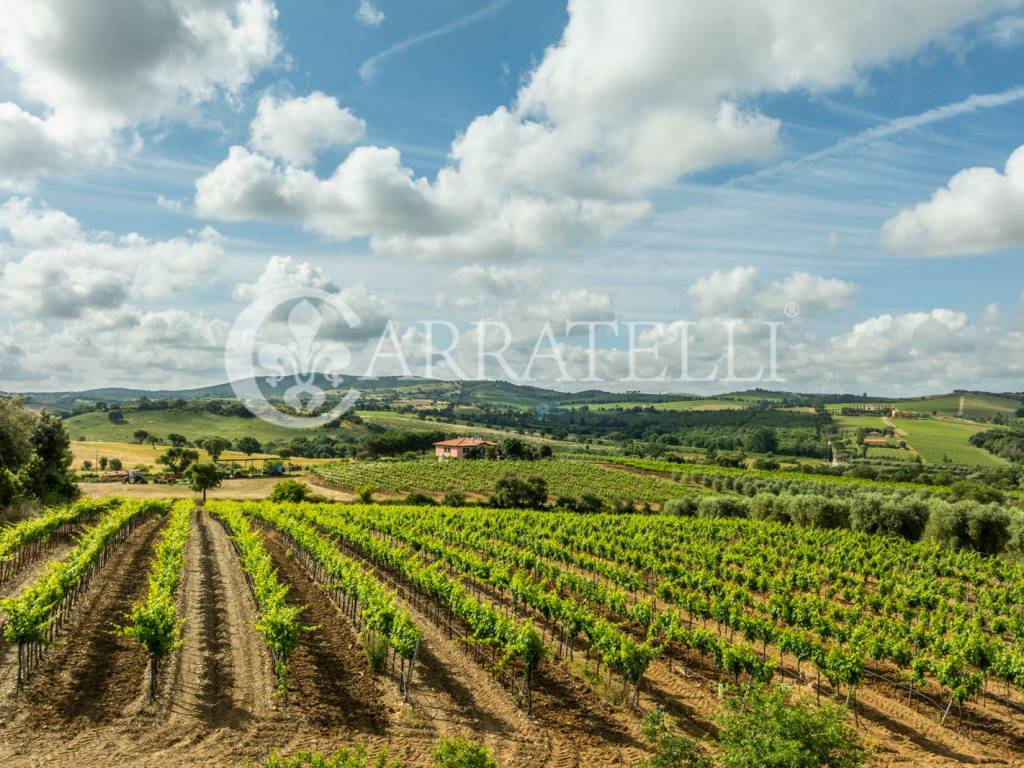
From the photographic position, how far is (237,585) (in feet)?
109

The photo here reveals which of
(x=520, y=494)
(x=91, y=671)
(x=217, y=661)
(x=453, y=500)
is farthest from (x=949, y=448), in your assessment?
(x=91, y=671)

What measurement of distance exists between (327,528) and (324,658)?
29.6 metres

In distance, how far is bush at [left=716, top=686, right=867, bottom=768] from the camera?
1140 cm

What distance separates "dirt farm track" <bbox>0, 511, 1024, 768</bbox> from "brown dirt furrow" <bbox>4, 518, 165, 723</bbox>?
6 centimetres

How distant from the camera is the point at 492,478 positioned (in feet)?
355

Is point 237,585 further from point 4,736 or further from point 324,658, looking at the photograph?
point 4,736

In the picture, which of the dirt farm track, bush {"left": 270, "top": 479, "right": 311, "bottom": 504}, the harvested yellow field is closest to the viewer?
the dirt farm track

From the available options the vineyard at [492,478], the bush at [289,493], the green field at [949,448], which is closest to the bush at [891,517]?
the vineyard at [492,478]

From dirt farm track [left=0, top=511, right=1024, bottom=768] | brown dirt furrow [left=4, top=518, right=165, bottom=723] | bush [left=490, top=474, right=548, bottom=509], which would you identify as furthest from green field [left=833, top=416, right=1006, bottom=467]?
brown dirt furrow [left=4, top=518, right=165, bottom=723]

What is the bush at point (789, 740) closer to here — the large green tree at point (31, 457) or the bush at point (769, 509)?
the large green tree at point (31, 457)

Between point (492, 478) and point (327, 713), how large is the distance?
90051 mm

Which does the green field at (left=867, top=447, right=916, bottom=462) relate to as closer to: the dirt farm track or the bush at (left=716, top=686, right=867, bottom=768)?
the dirt farm track

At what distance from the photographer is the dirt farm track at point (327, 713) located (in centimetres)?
1638

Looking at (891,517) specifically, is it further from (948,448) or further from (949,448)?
(948,448)
